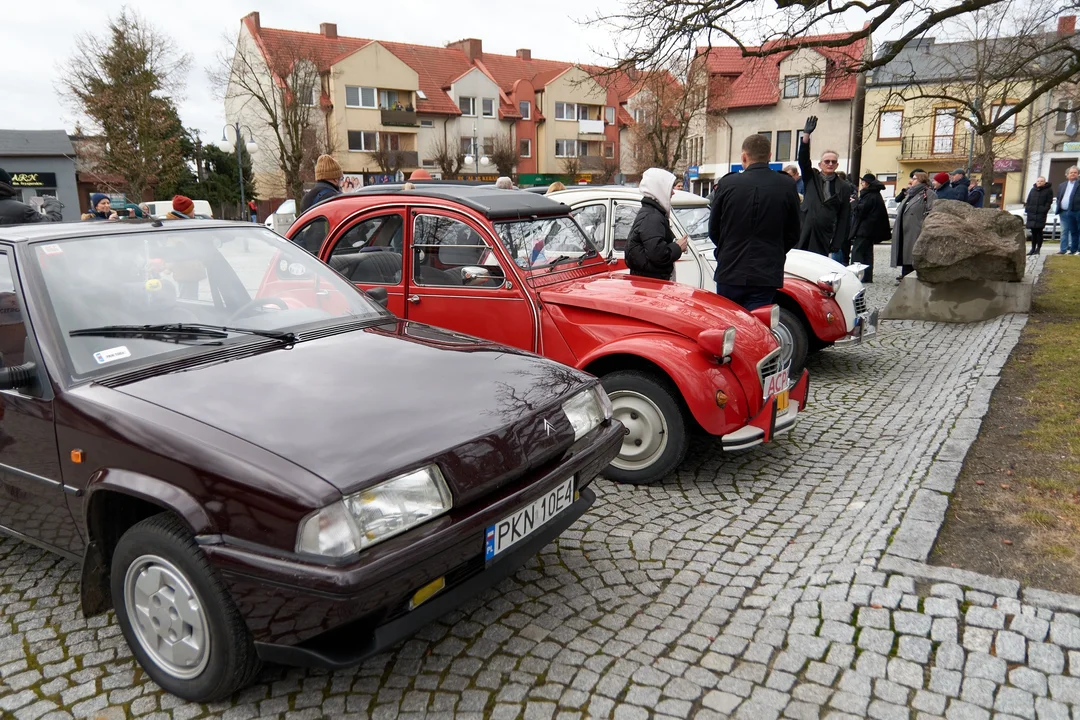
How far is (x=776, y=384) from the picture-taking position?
5004 mm

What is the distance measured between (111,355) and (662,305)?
316cm

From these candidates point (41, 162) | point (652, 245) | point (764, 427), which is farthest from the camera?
point (41, 162)

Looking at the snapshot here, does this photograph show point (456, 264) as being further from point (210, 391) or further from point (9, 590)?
point (9, 590)

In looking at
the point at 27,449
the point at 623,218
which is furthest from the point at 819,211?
the point at 27,449

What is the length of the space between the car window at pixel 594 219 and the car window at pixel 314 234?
2596mm

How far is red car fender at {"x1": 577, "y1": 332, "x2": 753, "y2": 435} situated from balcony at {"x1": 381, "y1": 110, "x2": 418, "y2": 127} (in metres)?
54.0

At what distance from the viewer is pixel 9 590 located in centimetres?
378

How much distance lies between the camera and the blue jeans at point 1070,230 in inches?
695

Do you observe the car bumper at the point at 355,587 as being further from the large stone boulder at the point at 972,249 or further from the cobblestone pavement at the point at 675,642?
the large stone boulder at the point at 972,249

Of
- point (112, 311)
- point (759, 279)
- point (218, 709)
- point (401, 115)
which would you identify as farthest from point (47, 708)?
point (401, 115)

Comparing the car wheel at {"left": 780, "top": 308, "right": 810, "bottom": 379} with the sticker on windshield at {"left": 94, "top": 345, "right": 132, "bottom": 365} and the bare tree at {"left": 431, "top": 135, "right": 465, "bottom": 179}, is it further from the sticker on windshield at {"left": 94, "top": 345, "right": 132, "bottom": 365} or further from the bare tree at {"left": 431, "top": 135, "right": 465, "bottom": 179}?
the bare tree at {"left": 431, "top": 135, "right": 465, "bottom": 179}

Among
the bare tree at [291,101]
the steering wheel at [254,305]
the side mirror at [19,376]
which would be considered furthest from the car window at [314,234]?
the bare tree at [291,101]

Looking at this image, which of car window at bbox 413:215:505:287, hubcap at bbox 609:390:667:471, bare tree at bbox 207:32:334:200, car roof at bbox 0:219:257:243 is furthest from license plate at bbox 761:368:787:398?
bare tree at bbox 207:32:334:200

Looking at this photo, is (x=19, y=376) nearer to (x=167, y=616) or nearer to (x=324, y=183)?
(x=167, y=616)
